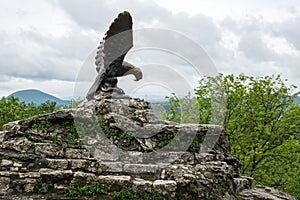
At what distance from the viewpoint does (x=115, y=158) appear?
29.9 feet

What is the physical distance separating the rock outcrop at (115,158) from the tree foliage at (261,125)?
750 cm

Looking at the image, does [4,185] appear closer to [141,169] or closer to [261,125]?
[141,169]

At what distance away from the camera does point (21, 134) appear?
8992 mm

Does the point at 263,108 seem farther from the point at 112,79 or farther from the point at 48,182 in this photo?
the point at 48,182

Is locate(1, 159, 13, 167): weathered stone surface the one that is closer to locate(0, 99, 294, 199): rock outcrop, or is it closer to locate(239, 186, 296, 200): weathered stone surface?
locate(0, 99, 294, 199): rock outcrop

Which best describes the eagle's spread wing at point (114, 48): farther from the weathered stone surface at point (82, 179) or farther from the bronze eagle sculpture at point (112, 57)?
the weathered stone surface at point (82, 179)

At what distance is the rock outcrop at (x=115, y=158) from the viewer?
824 centimetres

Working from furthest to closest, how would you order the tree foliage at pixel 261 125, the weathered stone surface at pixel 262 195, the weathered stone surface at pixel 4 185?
the tree foliage at pixel 261 125
the weathered stone surface at pixel 262 195
the weathered stone surface at pixel 4 185

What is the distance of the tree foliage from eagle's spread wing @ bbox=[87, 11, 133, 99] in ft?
29.2

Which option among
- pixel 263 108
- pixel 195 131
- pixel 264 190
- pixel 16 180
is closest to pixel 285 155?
pixel 263 108

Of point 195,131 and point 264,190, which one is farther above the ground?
point 195,131

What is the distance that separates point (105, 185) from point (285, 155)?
12.8 metres

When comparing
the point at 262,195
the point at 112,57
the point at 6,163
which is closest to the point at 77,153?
the point at 6,163

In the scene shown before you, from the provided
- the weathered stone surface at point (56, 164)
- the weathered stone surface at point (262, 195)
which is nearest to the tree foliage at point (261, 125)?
the weathered stone surface at point (262, 195)
